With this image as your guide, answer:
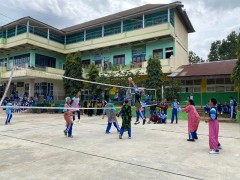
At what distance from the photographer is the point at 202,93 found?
71.9ft

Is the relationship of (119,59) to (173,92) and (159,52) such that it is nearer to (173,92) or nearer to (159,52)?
(159,52)

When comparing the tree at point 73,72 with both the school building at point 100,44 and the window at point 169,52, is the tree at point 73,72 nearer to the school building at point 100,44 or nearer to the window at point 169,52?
the school building at point 100,44

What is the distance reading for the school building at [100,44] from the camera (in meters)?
24.4

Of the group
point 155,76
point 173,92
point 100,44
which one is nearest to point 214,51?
point 100,44

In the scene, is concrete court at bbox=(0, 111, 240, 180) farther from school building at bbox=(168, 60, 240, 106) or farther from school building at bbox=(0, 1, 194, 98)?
school building at bbox=(0, 1, 194, 98)

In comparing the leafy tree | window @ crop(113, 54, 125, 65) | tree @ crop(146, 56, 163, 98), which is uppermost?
window @ crop(113, 54, 125, 65)

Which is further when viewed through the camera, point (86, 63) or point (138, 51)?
point (86, 63)

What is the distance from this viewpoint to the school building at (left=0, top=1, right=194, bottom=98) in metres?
24.4

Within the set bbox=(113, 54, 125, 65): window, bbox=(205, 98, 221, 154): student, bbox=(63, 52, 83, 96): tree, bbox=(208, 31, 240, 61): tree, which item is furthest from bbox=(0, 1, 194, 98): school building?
bbox=(205, 98, 221, 154): student

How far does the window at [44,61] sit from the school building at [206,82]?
17.9 metres

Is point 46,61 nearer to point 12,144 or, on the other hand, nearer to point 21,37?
point 21,37

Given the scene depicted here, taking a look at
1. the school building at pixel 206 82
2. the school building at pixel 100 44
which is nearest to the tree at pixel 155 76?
the school building at pixel 206 82

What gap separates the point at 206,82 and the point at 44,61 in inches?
829

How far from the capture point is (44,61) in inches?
1199
